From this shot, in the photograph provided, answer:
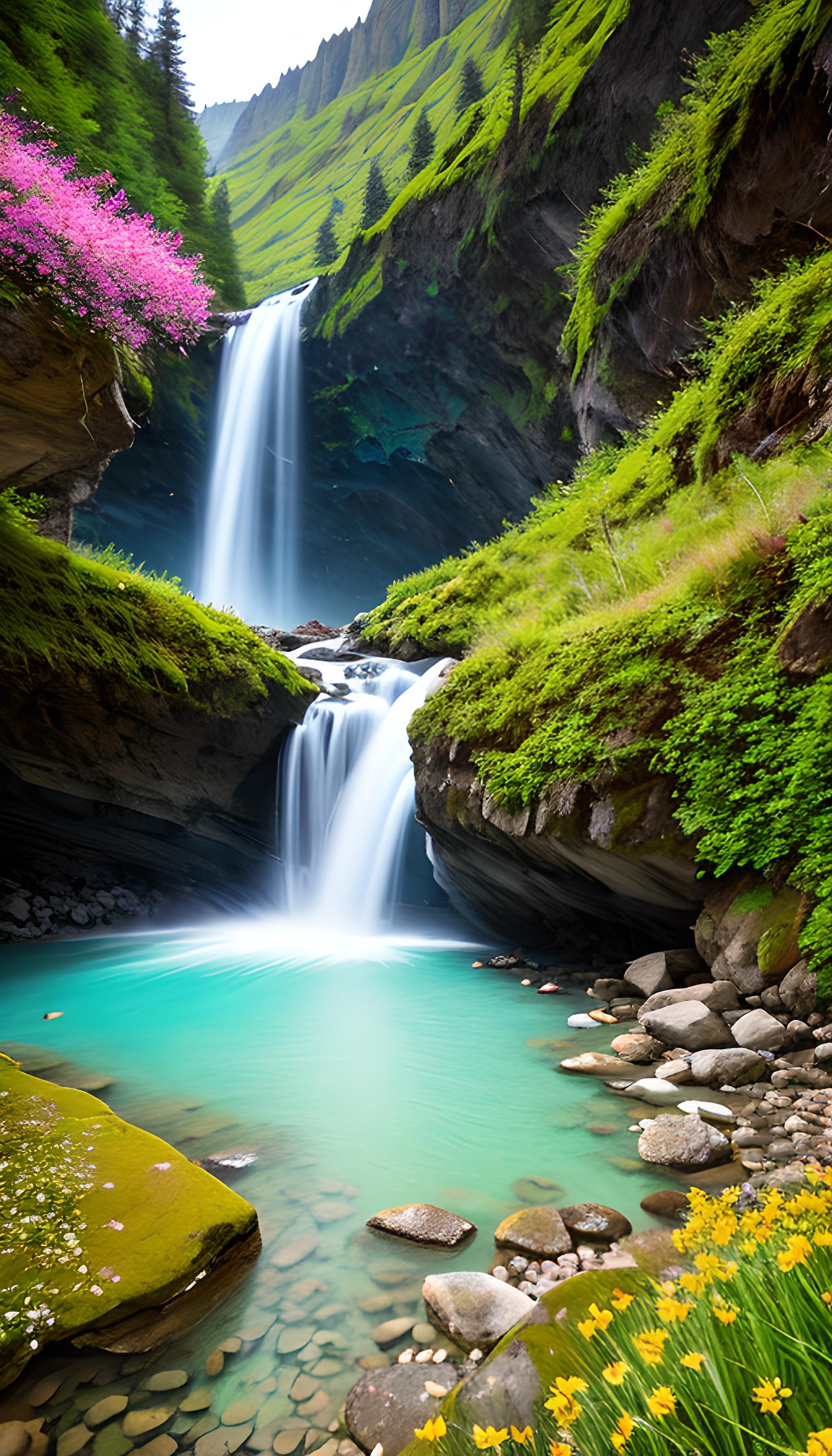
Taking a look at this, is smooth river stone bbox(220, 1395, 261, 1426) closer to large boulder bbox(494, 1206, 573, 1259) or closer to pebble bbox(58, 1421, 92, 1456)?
pebble bbox(58, 1421, 92, 1456)

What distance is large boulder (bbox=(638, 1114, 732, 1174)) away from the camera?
9.37 ft

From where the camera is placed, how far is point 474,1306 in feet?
6.95

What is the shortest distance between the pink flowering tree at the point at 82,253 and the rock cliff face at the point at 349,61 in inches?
2523

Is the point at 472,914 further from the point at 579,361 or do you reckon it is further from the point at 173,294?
the point at 579,361

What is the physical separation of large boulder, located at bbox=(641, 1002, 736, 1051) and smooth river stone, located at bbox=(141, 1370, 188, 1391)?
10.3ft

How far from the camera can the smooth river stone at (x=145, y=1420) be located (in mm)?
1800

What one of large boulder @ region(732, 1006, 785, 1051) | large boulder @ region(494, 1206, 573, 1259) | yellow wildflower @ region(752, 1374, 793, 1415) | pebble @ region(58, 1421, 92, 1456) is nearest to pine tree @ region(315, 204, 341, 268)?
large boulder @ region(732, 1006, 785, 1051)

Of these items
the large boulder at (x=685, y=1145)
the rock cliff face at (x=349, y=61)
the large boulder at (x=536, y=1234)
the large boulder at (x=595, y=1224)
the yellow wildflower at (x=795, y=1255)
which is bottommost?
the large boulder at (x=536, y=1234)

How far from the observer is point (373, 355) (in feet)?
75.8

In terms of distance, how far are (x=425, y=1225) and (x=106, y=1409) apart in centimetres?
123

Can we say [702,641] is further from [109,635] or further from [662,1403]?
[109,635]

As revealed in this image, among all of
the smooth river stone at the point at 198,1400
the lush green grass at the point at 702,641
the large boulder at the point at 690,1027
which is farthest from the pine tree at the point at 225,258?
the smooth river stone at the point at 198,1400

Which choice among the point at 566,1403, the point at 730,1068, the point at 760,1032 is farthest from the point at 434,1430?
the point at 760,1032

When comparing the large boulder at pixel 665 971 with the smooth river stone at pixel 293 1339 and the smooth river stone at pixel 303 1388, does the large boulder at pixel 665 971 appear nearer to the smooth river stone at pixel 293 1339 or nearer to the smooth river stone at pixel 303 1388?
the smooth river stone at pixel 293 1339
